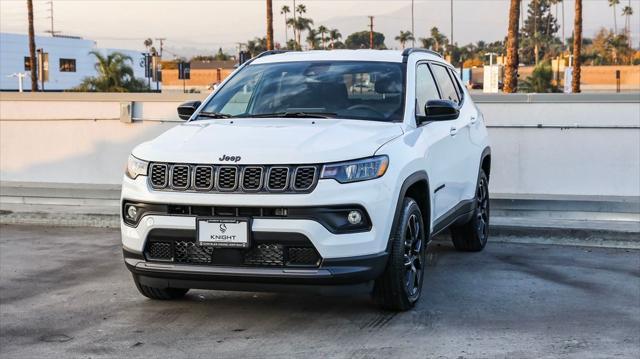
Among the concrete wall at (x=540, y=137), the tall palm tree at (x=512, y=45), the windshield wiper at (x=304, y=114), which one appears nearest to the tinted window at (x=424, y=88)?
the windshield wiper at (x=304, y=114)

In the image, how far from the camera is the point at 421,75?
7.32m

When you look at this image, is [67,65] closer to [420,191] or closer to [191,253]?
[420,191]

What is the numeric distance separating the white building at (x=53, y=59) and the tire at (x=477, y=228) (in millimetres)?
73009

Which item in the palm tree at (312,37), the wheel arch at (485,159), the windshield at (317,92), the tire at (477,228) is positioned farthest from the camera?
the palm tree at (312,37)

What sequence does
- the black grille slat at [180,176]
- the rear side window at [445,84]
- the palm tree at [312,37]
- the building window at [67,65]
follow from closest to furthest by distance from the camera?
the black grille slat at [180,176]
the rear side window at [445,84]
the building window at [67,65]
the palm tree at [312,37]

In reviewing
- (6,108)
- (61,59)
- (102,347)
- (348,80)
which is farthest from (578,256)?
(61,59)

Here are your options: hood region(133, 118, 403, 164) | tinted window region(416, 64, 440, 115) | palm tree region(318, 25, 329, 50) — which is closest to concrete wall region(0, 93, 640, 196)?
tinted window region(416, 64, 440, 115)

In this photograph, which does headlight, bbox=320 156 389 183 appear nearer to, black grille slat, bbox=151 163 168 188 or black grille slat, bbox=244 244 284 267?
black grille slat, bbox=244 244 284 267

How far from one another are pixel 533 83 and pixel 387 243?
1838 inches

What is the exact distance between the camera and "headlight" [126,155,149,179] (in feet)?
19.1

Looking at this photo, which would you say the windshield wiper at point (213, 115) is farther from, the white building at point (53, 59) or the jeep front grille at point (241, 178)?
the white building at point (53, 59)

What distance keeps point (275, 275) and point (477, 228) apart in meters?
3.66

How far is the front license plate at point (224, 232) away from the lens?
17.9 feet

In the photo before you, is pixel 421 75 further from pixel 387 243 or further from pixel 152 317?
pixel 152 317
